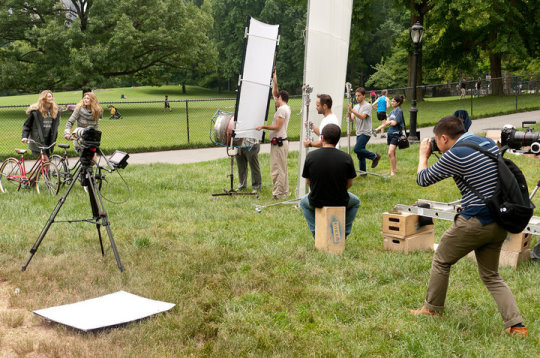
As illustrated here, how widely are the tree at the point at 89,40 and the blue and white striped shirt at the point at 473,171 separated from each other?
39725 millimetres

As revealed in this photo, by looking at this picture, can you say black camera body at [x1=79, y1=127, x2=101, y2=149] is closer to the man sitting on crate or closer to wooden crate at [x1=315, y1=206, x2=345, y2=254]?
the man sitting on crate

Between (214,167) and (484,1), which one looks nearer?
(214,167)

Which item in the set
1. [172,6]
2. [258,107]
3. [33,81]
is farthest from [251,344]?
[172,6]

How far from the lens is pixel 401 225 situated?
6.80m

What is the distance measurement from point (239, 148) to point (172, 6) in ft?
135

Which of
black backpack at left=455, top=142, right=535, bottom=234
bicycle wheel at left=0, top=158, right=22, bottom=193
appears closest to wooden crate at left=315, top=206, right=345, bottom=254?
black backpack at left=455, top=142, right=535, bottom=234

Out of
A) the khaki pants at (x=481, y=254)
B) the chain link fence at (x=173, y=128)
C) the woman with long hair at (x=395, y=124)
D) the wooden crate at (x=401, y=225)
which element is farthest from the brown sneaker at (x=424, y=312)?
the chain link fence at (x=173, y=128)

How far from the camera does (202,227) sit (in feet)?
27.1

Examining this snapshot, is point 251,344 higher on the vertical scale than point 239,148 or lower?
lower

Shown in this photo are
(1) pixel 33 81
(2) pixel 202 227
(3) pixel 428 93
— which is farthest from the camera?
(3) pixel 428 93

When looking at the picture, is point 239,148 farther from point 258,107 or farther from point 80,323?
point 80,323

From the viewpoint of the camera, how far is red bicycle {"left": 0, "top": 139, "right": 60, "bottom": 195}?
35.4ft

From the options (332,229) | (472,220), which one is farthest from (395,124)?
(472,220)

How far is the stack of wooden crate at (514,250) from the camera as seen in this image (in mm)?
6316
